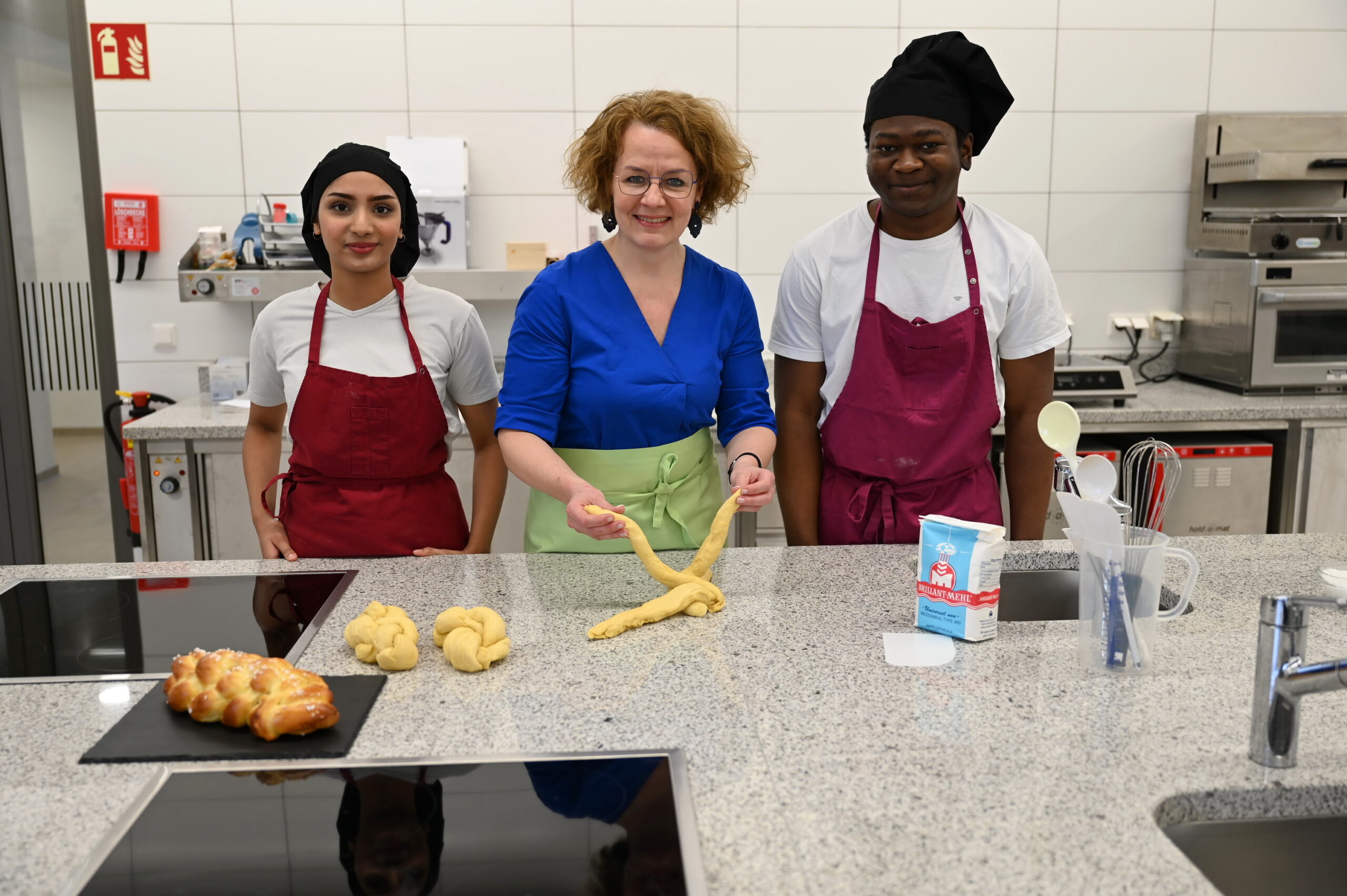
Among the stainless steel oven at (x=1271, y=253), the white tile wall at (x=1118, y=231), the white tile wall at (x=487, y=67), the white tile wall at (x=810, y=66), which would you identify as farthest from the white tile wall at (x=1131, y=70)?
the white tile wall at (x=487, y=67)

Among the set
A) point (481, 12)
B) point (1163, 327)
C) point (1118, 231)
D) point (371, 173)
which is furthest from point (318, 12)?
point (1163, 327)

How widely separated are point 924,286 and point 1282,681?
1015 mm

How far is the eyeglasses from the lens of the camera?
1609 mm

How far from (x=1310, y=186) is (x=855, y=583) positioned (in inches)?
104

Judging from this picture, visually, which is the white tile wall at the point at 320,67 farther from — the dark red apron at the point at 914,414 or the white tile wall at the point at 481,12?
the dark red apron at the point at 914,414

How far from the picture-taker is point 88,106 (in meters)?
3.25

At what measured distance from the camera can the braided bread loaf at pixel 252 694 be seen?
1.06 m

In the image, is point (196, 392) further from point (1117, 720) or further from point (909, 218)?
point (1117, 720)

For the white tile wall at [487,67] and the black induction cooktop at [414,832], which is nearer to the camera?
the black induction cooktop at [414,832]

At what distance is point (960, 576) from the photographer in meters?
1.30

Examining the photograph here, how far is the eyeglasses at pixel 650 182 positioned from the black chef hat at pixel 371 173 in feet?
1.39

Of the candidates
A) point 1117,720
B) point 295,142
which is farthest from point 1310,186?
point 295,142

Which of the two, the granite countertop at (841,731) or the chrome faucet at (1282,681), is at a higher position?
the chrome faucet at (1282,681)

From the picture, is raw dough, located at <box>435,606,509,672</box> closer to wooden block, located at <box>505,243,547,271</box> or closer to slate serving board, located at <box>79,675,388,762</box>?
slate serving board, located at <box>79,675,388,762</box>
